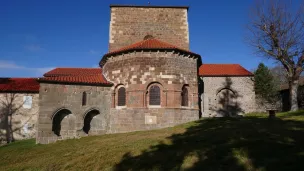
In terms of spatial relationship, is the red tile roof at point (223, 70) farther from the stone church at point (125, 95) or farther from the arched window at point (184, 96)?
the arched window at point (184, 96)

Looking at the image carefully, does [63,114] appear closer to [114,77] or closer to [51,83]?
[51,83]

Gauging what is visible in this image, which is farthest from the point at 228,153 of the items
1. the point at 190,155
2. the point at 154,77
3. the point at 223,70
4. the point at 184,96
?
the point at 223,70

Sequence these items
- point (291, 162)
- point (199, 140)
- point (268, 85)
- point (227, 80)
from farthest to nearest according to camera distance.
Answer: point (268, 85), point (227, 80), point (199, 140), point (291, 162)

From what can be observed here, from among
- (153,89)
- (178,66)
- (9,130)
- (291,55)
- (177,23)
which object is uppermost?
(177,23)

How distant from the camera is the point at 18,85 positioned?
74.4ft

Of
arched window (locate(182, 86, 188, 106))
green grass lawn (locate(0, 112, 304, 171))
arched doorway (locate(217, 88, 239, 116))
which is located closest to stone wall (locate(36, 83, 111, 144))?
green grass lawn (locate(0, 112, 304, 171))

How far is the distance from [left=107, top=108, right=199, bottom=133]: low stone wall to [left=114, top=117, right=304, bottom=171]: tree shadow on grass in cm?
514

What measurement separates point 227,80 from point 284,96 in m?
10.00

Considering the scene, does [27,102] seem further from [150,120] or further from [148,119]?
[150,120]

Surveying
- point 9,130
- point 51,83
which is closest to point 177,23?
point 51,83

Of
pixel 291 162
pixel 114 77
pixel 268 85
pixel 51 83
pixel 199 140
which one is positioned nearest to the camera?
pixel 291 162

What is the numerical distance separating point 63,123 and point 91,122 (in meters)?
1.92

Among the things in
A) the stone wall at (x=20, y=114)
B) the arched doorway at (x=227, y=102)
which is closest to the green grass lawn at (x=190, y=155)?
the stone wall at (x=20, y=114)

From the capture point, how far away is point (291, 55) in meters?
21.3
